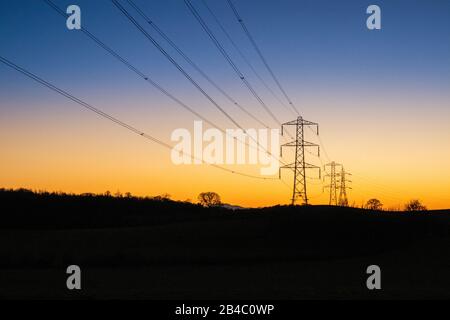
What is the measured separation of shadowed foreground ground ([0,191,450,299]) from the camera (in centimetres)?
2452

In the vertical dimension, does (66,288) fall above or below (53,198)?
below

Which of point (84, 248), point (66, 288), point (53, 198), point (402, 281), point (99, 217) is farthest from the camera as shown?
point (53, 198)

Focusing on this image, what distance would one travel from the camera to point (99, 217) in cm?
7162

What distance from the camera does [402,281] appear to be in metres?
28.8

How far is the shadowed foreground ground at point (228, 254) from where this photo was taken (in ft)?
80.4

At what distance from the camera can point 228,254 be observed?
134 ft
